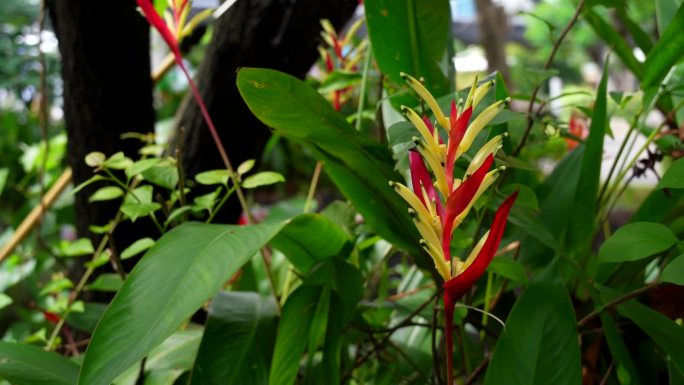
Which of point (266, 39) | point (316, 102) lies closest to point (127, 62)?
point (266, 39)

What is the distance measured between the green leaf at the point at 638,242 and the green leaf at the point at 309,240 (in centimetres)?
22

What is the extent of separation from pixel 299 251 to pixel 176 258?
0.59 ft

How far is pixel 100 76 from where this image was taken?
90 cm

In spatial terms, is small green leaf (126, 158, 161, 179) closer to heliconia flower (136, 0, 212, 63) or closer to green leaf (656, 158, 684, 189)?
heliconia flower (136, 0, 212, 63)

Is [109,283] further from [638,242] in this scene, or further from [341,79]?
[638,242]

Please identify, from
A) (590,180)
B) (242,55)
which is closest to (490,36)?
(242,55)

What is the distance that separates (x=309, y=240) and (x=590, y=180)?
9.9 inches

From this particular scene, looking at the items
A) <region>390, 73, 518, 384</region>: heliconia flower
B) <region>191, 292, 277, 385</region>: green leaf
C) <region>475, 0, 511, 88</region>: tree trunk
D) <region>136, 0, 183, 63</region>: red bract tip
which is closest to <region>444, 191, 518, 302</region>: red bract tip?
<region>390, 73, 518, 384</region>: heliconia flower

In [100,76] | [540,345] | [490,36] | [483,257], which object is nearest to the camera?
[483,257]

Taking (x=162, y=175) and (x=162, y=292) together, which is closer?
(x=162, y=292)

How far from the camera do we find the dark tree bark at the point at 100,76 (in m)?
0.88

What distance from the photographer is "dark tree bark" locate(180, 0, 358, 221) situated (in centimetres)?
97

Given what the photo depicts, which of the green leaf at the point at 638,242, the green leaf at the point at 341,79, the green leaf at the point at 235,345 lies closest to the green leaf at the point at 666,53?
the green leaf at the point at 638,242

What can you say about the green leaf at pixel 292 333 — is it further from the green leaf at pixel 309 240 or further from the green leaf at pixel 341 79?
the green leaf at pixel 341 79
